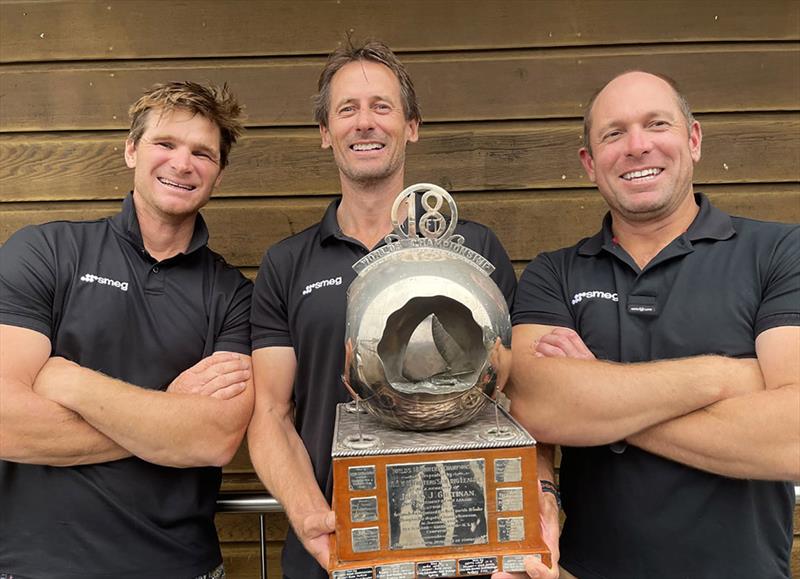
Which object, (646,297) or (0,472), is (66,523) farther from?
(646,297)

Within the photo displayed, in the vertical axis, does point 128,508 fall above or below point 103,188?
below

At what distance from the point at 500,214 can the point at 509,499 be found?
168 cm

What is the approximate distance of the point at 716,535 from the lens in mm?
1522

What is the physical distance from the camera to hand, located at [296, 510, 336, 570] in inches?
51.1

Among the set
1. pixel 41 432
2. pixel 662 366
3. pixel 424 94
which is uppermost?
pixel 424 94

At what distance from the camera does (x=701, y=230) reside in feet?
5.56

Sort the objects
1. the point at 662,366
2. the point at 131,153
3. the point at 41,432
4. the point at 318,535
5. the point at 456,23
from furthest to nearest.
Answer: the point at 456,23, the point at 131,153, the point at 41,432, the point at 662,366, the point at 318,535

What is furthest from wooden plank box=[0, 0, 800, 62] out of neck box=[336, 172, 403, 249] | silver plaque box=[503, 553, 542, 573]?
silver plaque box=[503, 553, 542, 573]

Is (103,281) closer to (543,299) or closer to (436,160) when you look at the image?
(543,299)

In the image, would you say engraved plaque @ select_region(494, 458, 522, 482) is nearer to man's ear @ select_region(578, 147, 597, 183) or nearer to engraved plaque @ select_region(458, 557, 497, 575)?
engraved plaque @ select_region(458, 557, 497, 575)

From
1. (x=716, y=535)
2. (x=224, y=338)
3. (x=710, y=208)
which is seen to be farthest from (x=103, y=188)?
(x=716, y=535)

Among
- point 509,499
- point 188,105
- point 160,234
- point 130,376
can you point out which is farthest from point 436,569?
point 188,105

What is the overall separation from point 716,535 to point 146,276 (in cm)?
166

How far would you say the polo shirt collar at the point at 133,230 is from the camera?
6.24 feet
